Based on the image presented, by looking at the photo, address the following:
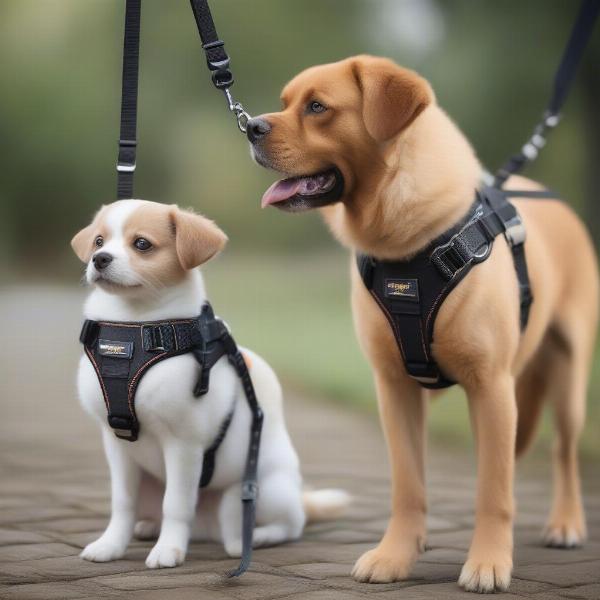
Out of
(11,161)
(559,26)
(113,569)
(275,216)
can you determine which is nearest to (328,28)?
(275,216)

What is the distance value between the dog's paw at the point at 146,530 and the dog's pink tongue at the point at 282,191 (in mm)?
1309

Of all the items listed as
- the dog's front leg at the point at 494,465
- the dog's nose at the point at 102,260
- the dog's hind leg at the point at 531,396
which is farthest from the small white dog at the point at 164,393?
the dog's hind leg at the point at 531,396

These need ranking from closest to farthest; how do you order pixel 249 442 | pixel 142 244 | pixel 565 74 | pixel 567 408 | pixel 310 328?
pixel 142 244 → pixel 249 442 → pixel 567 408 → pixel 565 74 → pixel 310 328

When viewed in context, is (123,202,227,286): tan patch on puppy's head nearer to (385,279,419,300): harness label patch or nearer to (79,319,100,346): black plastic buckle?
(79,319,100,346): black plastic buckle

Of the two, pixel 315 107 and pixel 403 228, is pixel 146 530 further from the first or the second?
pixel 315 107

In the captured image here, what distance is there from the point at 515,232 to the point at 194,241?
46.9 inches

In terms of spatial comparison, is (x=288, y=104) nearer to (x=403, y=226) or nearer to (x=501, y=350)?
(x=403, y=226)

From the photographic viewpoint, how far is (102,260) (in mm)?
3240

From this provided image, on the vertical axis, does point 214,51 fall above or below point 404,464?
above

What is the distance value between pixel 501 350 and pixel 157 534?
4.84 feet

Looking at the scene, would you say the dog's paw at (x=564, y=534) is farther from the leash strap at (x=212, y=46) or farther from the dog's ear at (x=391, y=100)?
the leash strap at (x=212, y=46)

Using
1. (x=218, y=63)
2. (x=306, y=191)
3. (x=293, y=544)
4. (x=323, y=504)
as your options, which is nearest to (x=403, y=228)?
(x=306, y=191)

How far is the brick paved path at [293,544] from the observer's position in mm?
3182

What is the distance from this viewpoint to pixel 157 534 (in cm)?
389
